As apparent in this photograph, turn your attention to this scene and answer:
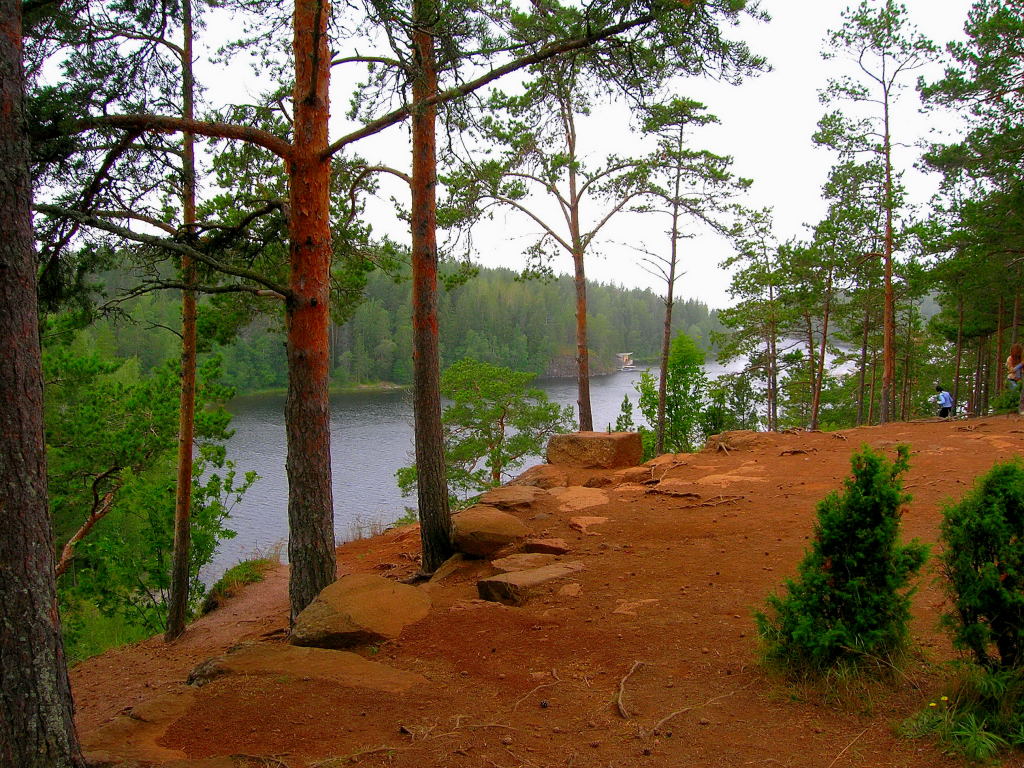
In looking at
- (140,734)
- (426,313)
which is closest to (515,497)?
(426,313)

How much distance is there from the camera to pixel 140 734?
10.7ft

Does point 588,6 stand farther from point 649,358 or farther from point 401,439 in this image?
point 649,358

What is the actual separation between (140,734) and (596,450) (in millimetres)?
8319

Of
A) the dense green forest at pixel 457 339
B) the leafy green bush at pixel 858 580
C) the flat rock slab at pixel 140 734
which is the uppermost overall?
the dense green forest at pixel 457 339

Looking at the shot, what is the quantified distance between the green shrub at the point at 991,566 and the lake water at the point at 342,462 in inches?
485

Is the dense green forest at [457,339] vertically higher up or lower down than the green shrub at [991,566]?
higher up

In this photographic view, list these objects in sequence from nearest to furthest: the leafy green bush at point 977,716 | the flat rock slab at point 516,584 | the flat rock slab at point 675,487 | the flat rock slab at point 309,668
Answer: the leafy green bush at point 977,716 → the flat rock slab at point 309,668 → the flat rock slab at point 516,584 → the flat rock slab at point 675,487

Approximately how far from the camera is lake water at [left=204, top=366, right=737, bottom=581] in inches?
866

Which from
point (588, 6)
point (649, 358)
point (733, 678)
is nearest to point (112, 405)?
point (588, 6)

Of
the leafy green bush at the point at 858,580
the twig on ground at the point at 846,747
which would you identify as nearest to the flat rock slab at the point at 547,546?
the leafy green bush at the point at 858,580

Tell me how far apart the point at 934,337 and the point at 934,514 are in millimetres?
35519

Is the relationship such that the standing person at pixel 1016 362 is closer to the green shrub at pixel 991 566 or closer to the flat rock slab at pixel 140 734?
the green shrub at pixel 991 566

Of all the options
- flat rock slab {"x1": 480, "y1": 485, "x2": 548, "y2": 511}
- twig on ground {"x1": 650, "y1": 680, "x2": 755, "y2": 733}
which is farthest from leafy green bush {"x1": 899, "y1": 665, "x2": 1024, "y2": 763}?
flat rock slab {"x1": 480, "y1": 485, "x2": 548, "y2": 511}

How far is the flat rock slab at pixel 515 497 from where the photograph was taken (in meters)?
8.27
